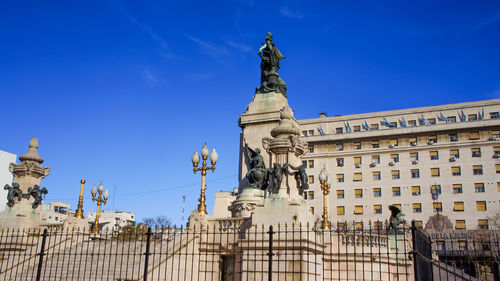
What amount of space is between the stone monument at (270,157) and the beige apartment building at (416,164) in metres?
33.0

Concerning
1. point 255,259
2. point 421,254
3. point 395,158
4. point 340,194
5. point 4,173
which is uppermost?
point 395,158

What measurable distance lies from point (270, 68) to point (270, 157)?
891cm

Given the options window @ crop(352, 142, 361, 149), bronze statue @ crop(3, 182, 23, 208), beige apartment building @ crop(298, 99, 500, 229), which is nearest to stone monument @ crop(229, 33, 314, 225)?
bronze statue @ crop(3, 182, 23, 208)

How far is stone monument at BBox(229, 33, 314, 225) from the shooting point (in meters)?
14.6

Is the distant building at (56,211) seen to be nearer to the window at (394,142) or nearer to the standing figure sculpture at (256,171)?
the window at (394,142)

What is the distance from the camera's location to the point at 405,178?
196 feet

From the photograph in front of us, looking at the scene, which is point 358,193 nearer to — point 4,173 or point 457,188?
point 457,188

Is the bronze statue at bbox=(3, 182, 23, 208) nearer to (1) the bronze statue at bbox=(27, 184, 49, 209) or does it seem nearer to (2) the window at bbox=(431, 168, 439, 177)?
(1) the bronze statue at bbox=(27, 184, 49, 209)

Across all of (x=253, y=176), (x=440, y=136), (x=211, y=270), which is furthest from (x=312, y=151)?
(x=211, y=270)

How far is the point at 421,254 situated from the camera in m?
10.5

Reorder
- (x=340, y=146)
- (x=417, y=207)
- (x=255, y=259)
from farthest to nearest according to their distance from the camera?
(x=340, y=146) < (x=417, y=207) < (x=255, y=259)

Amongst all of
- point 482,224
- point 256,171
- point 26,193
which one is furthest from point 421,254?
point 482,224

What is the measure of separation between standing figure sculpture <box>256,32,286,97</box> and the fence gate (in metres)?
13.6

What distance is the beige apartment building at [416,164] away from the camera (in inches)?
2232
